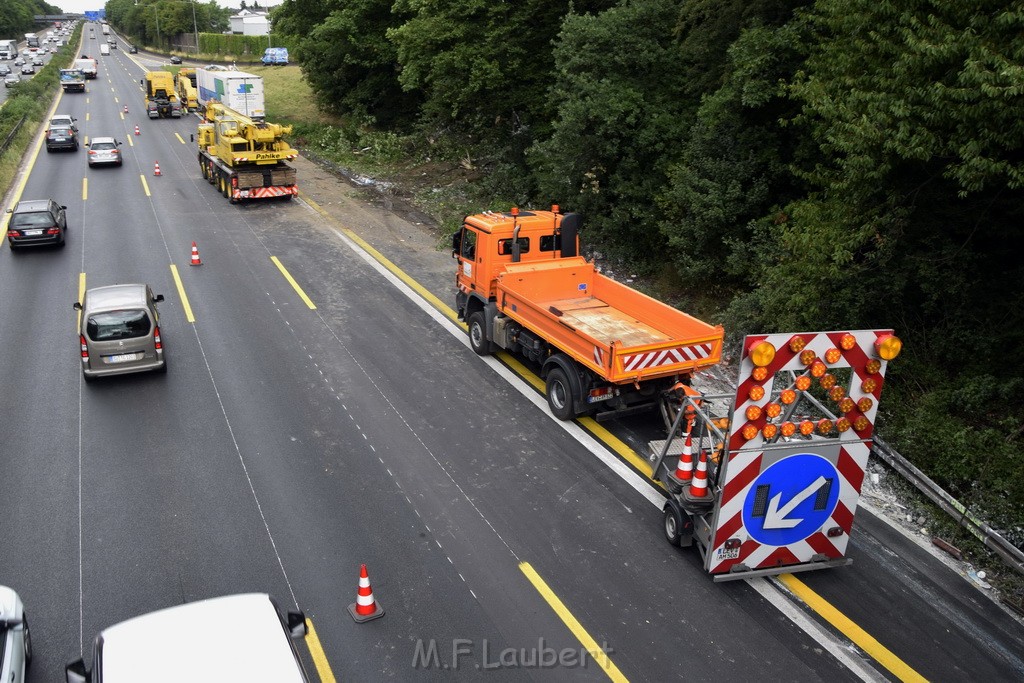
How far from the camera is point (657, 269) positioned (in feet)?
62.1

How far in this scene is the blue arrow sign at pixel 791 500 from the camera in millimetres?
8453

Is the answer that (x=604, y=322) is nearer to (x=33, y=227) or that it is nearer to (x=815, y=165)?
(x=815, y=165)

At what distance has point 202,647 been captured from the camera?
5824 millimetres

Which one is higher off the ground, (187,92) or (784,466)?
(187,92)

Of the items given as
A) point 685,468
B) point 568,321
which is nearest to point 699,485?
point 685,468

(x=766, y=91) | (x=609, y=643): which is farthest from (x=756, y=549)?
(x=766, y=91)

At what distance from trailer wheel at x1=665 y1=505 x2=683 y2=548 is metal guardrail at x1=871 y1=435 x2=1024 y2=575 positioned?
12.0ft

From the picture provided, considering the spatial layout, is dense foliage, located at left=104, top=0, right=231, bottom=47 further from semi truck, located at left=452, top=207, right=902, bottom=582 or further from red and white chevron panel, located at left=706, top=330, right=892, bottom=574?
red and white chevron panel, located at left=706, top=330, right=892, bottom=574

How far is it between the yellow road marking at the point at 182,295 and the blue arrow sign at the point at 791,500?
42.0ft

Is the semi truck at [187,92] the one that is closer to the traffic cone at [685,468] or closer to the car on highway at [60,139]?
the car on highway at [60,139]

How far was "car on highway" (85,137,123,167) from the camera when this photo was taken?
1315 inches

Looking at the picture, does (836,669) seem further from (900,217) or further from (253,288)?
(253,288)

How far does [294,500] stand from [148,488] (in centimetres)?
208

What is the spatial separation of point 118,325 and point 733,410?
10.7m
